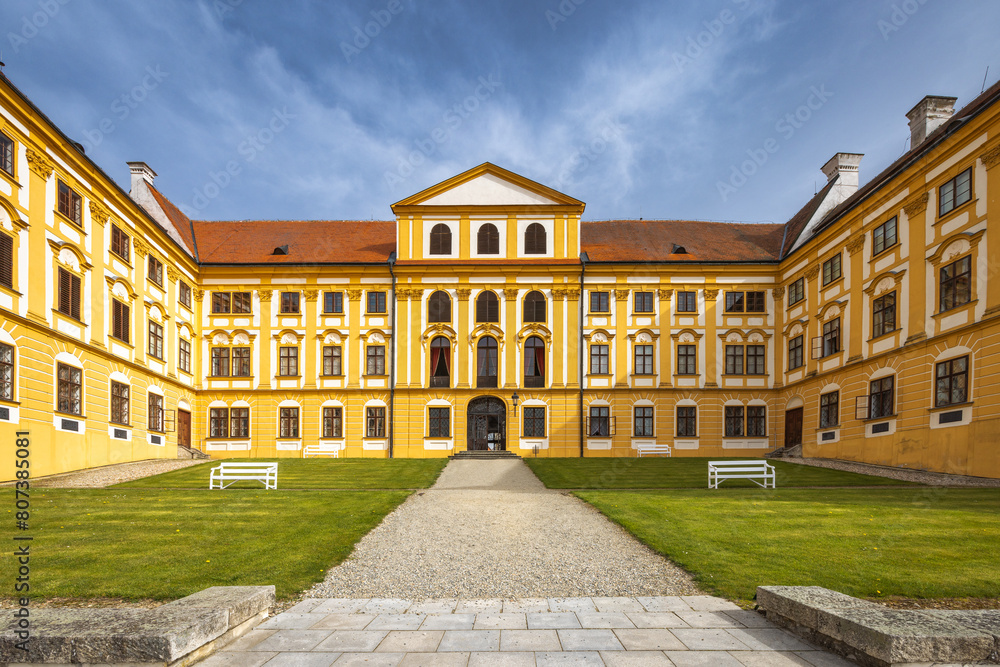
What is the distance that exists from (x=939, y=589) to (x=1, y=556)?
39.6ft

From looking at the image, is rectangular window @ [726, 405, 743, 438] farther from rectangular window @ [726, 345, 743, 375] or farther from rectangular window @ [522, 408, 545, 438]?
rectangular window @ [522, 408, 545, 438]

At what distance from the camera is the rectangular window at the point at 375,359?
34188mm

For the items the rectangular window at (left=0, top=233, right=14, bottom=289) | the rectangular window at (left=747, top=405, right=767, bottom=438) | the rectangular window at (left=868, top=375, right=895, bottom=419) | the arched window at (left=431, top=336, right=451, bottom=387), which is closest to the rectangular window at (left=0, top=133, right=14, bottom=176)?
the rectangular window at (left=0, top=233, right=14, bottom=289)

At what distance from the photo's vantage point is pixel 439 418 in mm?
33719

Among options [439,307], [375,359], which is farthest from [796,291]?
[375,359]

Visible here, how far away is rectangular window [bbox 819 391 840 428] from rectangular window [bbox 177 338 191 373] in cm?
2967

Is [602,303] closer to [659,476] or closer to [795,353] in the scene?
[795,353]

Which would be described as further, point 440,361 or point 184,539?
point 440,361

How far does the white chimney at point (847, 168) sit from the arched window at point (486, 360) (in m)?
20.0

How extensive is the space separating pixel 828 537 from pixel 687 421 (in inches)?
937

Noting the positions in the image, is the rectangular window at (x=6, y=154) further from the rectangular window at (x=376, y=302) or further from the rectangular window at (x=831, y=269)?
the rectangular window at (x=831, y=269)

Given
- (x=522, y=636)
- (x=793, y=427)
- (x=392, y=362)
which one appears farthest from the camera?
(x=392, y=362)

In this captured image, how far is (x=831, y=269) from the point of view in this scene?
1118 inches

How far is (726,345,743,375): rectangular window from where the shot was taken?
112 feet
